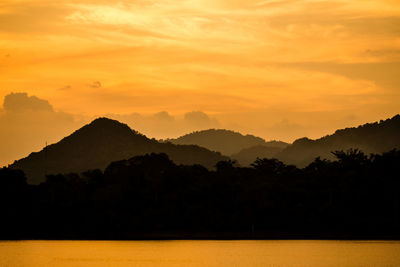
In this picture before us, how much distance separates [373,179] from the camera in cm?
10444

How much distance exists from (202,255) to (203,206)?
3292cm

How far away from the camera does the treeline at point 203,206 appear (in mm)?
103062

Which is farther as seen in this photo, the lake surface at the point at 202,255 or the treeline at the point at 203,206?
the treeline at the point at 203,206

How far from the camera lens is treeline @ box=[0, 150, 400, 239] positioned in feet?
338

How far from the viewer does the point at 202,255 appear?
73250 mm

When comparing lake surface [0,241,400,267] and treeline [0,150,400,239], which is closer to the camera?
lake surface [0,241,400,267]

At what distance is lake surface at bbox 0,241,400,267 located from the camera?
2480 inches

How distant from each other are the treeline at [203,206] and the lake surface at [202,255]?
15015 mm

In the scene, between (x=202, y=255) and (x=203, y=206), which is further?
(x=203, y=206)

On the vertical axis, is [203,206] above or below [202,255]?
above

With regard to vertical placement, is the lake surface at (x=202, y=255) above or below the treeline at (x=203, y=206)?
below

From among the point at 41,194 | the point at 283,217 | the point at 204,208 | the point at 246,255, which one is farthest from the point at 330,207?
the point at 41,194

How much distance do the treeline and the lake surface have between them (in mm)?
15015

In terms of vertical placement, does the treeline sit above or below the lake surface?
above
